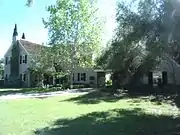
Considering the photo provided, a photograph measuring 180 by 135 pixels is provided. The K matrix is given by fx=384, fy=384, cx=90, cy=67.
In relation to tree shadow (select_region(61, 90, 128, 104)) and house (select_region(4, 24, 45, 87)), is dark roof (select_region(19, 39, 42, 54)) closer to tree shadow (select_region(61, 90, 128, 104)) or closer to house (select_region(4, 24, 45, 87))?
house (select_region(4, 24, 45, 87))

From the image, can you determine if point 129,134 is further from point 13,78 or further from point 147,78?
point 13,78

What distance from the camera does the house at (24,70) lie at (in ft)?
197

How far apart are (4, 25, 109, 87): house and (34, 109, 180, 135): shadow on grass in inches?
1582

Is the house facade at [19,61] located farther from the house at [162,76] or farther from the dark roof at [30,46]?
the house at [162,76]

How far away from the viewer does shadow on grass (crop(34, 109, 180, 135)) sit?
1402cm

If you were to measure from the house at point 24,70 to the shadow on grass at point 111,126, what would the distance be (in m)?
40.2

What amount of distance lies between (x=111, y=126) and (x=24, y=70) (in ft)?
159

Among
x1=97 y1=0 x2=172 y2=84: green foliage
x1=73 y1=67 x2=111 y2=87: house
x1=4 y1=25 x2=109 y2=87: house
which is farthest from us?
x1=4 y1=25 x2=109 y2=87: house

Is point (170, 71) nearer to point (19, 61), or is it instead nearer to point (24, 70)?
point (24, 70)

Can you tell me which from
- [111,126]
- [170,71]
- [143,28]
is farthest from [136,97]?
[111,126]

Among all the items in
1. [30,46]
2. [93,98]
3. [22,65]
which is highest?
[30,46]

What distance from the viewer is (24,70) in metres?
62.8

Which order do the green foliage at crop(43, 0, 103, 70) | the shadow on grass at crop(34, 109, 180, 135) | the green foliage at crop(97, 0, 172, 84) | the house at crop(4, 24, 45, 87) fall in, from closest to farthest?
the shadow on grass at crop(34, 109, 180, 135) < the green foliage at crop(97, 0, 172, 84) < the green foliage at crop(43, 0, 103, 70) < the house at crop(4, 24, 45, 87)

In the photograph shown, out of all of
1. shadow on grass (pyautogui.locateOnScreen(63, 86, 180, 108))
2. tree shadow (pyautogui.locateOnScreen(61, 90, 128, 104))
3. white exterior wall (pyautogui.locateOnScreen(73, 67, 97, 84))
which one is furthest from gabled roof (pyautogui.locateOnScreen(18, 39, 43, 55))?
tree shadow (pyautogui.locateOnScreen(61, 90, 128, 104))
